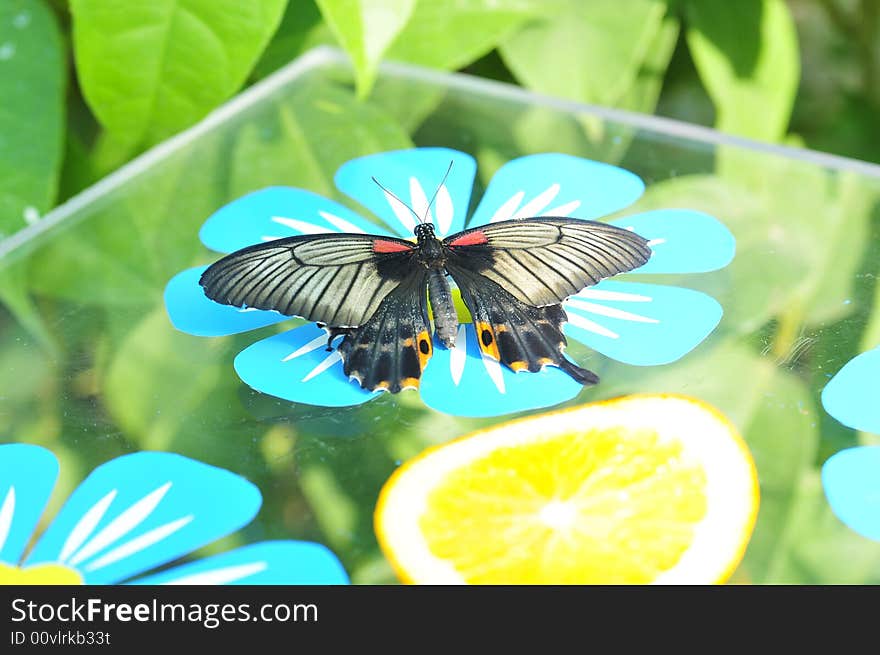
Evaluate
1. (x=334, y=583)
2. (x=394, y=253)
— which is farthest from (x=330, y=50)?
(x=334, y=583)

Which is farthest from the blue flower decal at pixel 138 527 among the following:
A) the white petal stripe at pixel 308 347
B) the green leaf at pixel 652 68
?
the green leaf at pixel 652 68

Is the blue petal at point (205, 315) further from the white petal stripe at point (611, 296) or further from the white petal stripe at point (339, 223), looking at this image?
the white petal stripe at point (611, 296)

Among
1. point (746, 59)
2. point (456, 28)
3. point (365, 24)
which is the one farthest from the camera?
point (746, 59)

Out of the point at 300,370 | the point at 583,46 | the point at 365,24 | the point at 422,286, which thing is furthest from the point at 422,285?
the point at 583,46

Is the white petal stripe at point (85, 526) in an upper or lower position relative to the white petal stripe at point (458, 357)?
lower

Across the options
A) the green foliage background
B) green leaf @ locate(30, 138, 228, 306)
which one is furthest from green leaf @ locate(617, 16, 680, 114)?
green leaf @ locate(30, 138, 228, 306)

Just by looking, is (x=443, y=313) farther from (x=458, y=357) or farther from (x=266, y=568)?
(x=266, y=568)
